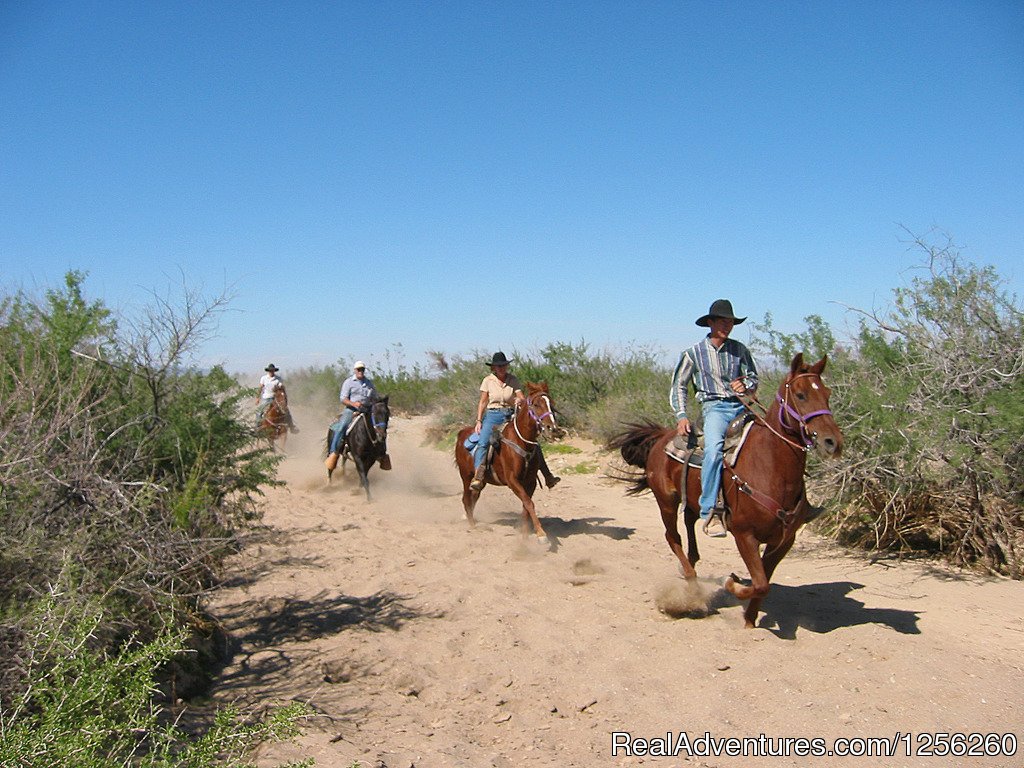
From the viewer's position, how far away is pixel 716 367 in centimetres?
682

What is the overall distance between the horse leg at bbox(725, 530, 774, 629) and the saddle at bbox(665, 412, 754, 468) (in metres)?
0.67

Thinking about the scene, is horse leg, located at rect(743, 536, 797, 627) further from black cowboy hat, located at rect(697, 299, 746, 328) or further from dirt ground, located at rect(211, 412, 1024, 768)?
black cowboy hat, located at rect(697, 299, 746, 328)

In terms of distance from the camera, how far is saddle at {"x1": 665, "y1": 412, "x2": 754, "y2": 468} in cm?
655

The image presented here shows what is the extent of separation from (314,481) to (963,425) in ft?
36.9

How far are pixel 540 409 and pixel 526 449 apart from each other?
641 mm

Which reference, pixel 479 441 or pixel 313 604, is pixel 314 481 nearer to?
pixel 479 441

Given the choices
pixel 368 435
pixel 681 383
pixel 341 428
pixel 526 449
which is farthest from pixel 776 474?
pixel 341 428

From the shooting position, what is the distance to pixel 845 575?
816 centimetres

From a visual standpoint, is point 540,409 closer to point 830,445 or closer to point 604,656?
point 604,656

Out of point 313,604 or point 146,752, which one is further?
point 313,604

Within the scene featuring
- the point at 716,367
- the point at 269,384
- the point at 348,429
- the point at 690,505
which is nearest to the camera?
the point at 716,367

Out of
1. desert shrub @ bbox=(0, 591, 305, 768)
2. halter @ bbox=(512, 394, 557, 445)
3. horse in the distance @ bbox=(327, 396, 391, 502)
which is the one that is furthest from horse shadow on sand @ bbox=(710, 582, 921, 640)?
horse in the distance @ bbox=(327, 396, 391, 502)

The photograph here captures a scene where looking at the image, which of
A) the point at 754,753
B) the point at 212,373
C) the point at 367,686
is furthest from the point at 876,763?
the point at 212,373

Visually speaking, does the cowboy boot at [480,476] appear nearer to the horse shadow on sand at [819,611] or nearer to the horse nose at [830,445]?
the horse shadow on sand at [819,611]
